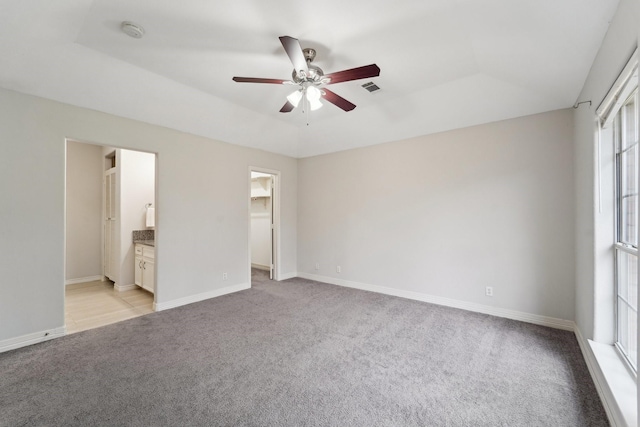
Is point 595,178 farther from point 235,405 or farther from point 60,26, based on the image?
point 60,26

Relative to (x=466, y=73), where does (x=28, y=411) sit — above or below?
below

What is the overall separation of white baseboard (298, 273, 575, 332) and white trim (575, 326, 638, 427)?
728 mm

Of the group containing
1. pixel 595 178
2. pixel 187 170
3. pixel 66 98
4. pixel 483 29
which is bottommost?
pixel 595 178

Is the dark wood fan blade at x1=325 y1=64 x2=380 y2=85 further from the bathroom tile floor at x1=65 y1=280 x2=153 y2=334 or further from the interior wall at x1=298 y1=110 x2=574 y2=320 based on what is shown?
the bathroom tile floor at x1=65 y1=280 x2=153 y2=334

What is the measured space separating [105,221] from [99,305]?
2.13 m

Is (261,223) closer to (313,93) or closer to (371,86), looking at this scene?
(371,86)

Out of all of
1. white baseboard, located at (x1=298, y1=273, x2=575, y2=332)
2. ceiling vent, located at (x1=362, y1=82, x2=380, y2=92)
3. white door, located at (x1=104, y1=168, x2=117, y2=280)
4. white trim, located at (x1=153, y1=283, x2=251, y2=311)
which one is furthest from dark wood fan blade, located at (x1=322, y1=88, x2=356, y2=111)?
white door, located at (x1=104, y1=168, x2=117, y2=280)

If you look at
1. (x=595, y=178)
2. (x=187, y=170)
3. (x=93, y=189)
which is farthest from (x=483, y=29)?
(x=93, y=189)

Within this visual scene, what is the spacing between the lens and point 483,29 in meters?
2.13

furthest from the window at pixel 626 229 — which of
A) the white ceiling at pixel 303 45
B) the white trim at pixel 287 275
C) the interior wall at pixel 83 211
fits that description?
the interior wall at pixel 83 211

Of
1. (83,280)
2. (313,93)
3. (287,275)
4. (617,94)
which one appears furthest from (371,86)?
(83,280)

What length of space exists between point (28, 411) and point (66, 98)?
2.87 m

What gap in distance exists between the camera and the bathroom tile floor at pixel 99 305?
3.30m

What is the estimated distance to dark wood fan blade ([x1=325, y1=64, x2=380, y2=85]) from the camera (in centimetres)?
199
